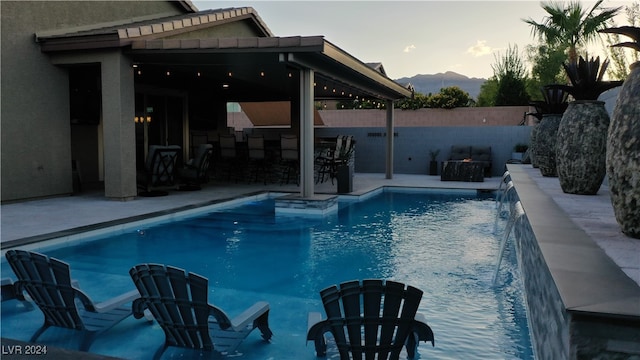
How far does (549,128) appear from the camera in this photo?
25.8ft

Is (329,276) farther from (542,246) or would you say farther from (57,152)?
(57,152)

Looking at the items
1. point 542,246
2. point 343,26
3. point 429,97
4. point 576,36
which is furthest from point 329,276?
point 429,97

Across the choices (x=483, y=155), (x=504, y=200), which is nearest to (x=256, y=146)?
(x=504, y=200)

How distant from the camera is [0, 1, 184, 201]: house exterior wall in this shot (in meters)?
9.32

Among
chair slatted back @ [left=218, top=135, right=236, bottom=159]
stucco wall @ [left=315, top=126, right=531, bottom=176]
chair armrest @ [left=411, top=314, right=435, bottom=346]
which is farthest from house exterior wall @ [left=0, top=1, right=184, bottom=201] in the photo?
stucco wall @ [left=315, top=126, right=531, bottom=176]

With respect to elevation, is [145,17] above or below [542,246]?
above

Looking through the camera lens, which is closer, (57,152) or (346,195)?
(57,152)

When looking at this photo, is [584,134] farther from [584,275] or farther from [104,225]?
[104,225]

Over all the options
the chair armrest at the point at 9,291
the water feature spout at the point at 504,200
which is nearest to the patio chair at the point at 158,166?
the chair armrest at the point at 9,291

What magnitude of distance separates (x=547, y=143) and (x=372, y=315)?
20.7 feet

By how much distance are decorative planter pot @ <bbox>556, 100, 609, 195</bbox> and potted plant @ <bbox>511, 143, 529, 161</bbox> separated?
479 inches

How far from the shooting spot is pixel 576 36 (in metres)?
20.0

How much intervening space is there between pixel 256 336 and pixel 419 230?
16.0 ft

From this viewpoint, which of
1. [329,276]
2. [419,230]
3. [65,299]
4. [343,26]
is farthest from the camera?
[343,26]
